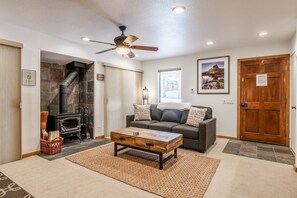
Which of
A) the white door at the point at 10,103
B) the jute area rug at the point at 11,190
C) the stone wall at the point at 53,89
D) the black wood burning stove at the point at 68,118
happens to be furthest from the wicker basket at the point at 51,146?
the stone wall at the point at 53,89

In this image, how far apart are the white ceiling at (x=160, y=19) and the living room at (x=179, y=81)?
18 mm

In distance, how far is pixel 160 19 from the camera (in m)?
2.86

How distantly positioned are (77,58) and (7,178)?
2.89 metres

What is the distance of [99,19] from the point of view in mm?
2875

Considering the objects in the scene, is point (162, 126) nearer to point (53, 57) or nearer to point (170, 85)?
point (170, 85)

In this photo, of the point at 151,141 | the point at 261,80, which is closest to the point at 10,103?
the point at 151,141

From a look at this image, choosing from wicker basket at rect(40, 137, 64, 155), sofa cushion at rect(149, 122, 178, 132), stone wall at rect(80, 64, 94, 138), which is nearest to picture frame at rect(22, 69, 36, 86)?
wicker basket at rect(40, 137, 64, 155)

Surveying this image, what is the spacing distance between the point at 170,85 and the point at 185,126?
86.8 inches

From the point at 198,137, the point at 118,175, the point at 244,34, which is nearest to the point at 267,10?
the point at 244,34

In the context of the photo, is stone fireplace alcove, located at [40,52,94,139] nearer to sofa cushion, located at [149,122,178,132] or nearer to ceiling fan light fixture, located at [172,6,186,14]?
sofa cushion, located at [149,122,178,132]

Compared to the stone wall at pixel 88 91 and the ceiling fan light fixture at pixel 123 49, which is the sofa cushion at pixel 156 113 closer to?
the stone wall at pixel 88 91

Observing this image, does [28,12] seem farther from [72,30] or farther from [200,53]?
[200,53]

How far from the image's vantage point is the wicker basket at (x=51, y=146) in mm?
3404

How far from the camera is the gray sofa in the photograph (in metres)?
3.55
